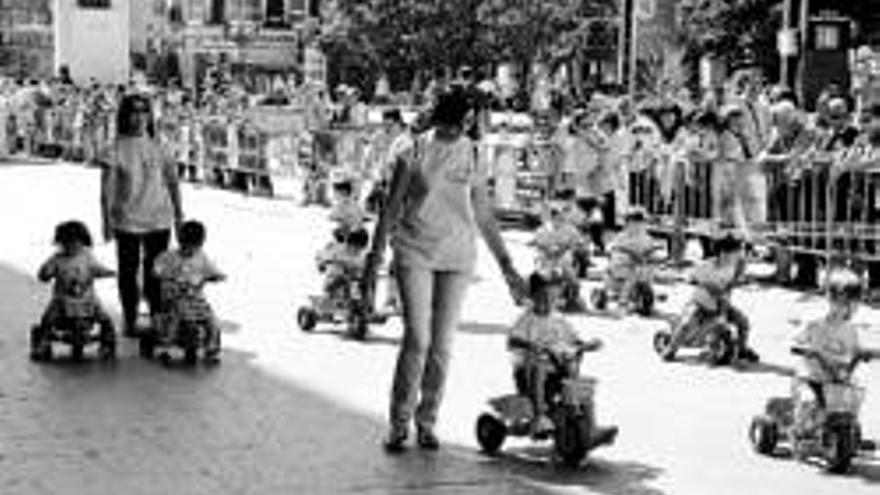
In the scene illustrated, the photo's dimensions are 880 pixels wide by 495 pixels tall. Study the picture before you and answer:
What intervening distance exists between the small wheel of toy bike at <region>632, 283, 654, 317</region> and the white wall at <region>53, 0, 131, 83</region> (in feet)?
118

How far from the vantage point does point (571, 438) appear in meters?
9.30

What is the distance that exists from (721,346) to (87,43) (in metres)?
39.8

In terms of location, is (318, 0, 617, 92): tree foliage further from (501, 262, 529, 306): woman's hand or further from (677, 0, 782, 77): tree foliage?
(501, 262, 529, 306): woman's hand

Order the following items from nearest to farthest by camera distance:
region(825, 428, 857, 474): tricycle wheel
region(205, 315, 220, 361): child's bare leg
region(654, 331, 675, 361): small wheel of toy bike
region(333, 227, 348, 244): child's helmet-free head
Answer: region(825, 428, 857, 474): tricycle wheel → region(205, 315, 220, 361): child's bare leg → region(654, 331, 675, 361): small wheel of toy bike → region(333, 227, 348, 244): child's helmet-free head

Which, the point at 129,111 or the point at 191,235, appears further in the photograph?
the point at 129,111

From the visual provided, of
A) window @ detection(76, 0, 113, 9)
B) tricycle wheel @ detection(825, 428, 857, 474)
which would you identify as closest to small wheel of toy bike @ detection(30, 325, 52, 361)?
tricycle wheel @ detection(825, 428, 857, 474)

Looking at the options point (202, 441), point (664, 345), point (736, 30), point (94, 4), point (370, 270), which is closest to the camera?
point (370, 270)

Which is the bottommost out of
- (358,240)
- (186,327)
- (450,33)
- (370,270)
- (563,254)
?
(186,327)

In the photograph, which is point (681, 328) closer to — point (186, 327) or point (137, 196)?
point (186, 327)

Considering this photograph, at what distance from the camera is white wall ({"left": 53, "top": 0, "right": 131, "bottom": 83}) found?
166ft

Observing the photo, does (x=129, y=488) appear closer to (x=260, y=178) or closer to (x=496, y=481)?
(x=496, y=481)

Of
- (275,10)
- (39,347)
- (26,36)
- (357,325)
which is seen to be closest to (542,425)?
(39,347)

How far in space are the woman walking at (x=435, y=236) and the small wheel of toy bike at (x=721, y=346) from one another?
4.06 metres

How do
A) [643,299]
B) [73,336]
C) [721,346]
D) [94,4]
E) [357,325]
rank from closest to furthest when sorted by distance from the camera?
1. [73,336]
2. [721,346]
3. [357,325]
4. [643,299]
5. [94,4]
